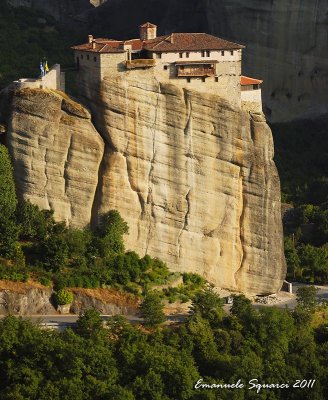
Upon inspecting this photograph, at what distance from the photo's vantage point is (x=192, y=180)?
49.6 m

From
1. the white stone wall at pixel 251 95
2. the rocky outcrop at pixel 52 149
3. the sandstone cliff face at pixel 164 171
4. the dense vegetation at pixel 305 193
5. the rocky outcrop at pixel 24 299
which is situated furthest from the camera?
the dense vegetation at pixel 305 193

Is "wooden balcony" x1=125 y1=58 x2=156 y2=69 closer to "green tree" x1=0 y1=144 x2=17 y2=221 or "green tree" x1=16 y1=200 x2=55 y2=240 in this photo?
"green tree" x1=0 y1=144 x2=17 y2=221

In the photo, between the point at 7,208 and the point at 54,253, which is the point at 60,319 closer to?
the point at 54,253

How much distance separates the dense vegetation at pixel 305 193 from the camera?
57.0 m

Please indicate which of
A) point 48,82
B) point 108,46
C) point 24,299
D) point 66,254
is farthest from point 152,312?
point 108,46

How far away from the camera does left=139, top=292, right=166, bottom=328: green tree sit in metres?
46.4

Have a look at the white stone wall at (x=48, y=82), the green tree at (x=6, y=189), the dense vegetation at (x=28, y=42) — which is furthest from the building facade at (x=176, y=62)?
the dense vegetation at (x=28, y=42)

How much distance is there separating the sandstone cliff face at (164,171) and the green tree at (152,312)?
3.30m

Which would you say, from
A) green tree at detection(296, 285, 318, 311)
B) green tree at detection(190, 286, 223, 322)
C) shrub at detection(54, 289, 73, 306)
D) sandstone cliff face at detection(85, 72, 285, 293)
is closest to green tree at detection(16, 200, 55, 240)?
sandstone cliff face at detection(85, 72, 285, 293)

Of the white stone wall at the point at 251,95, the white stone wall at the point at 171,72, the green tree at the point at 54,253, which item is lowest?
the green tree at the point at 54,253

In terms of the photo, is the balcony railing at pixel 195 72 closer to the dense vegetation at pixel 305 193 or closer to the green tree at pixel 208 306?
the green tree at pixel 208 306

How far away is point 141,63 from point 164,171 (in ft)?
11.6

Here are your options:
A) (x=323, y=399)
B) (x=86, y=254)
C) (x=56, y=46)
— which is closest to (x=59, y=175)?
(x=86, y=254)

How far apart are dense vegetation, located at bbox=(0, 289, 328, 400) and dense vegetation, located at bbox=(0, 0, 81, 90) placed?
2304cm
